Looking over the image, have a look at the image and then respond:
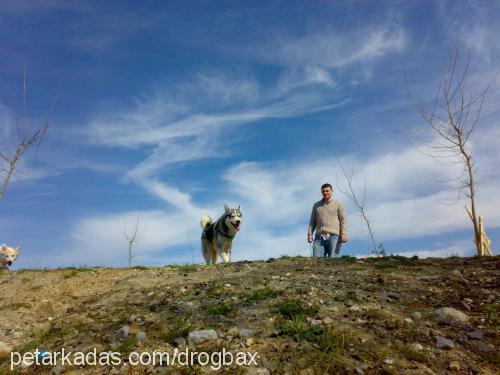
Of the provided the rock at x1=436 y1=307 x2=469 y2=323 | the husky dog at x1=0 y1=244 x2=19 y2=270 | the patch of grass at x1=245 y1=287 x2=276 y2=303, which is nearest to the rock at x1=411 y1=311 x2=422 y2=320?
the rock at x1=436 y1=307 x2=469 y2=323

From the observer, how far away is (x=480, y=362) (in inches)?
227

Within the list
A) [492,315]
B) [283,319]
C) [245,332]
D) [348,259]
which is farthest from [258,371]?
[348,259]

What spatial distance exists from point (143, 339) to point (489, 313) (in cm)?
575

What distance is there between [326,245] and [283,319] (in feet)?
A: 23.0

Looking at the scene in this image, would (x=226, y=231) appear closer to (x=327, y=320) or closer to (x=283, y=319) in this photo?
(x=283, y=319)

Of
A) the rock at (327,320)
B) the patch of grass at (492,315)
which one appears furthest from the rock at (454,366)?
the rock at (327,320)

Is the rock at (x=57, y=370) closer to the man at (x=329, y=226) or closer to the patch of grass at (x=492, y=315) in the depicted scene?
the patch of grass at (x=492, y=315)

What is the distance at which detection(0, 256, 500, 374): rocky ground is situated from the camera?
19.1 feet

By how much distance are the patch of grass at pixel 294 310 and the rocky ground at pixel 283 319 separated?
0.02 m

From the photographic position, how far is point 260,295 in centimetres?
793

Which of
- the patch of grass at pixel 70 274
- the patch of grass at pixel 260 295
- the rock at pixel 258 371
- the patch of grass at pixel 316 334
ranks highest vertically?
the patch of grass at pixel 70 274

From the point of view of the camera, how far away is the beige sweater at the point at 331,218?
13.4 meters

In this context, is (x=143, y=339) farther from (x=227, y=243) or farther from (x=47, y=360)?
(x=227, y=243)

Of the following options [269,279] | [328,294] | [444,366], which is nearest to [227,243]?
[269,279]
